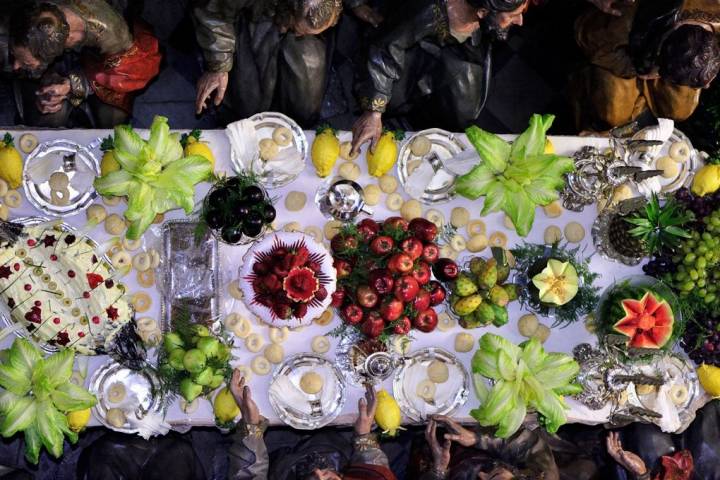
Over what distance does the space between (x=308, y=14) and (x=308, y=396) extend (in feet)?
4.18

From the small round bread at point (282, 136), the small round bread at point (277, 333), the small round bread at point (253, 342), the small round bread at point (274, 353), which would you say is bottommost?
the small round bread at point (274, 353)

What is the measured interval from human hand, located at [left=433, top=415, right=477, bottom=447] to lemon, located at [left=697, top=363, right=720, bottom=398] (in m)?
0.85

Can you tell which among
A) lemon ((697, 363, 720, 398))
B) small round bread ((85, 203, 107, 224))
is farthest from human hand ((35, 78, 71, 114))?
lemon ((697, 363, 720, 398))

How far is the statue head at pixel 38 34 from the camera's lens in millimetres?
2041

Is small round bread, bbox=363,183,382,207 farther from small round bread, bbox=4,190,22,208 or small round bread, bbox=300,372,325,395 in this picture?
small round bread, bbox=4,190,22,208

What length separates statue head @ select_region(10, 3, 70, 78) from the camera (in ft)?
6.70

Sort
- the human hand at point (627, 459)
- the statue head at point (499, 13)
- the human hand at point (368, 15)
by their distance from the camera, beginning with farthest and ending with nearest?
the human hand at point (368, 15), the human hand at point (627, 459), the statue head at point (499, 13)

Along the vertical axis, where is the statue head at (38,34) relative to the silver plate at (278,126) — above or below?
above

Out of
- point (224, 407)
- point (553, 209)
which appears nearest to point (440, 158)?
point (553, 209)

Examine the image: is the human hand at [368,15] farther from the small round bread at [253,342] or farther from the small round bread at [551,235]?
the small round bread at [253,342]

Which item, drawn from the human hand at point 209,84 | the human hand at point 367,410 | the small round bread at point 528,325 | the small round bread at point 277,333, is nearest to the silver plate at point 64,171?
the human hand at point 209,84

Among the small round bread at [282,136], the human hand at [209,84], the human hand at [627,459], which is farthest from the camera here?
the human hand at [209,84]

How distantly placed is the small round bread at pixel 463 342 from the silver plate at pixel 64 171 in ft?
4.21

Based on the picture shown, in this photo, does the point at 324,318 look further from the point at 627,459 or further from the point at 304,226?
the point at 627,459
